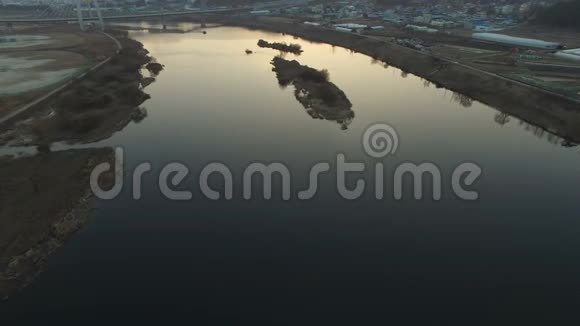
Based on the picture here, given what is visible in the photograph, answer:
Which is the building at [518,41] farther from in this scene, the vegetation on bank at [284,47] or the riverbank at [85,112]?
the riverbank at [85,112]

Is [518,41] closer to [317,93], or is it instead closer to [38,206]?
[317,93]

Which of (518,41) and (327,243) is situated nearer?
(327,243)

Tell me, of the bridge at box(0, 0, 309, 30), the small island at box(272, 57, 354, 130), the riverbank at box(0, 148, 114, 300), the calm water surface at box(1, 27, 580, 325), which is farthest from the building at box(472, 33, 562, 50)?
the bridge at box(0, 0, 309, 30)

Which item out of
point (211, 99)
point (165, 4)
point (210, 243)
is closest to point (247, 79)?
point (211, 99)

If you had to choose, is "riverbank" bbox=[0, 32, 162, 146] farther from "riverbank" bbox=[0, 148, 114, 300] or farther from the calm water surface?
"riverbank" bbox=[0, 148, 114, 300]

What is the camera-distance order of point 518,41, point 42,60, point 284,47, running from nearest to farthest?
1. point 42,60
2. point 518,41
3. point 284,47

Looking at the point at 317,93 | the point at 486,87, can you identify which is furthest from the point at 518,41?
the point at 317,93

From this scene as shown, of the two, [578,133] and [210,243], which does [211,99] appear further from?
[578,133]
